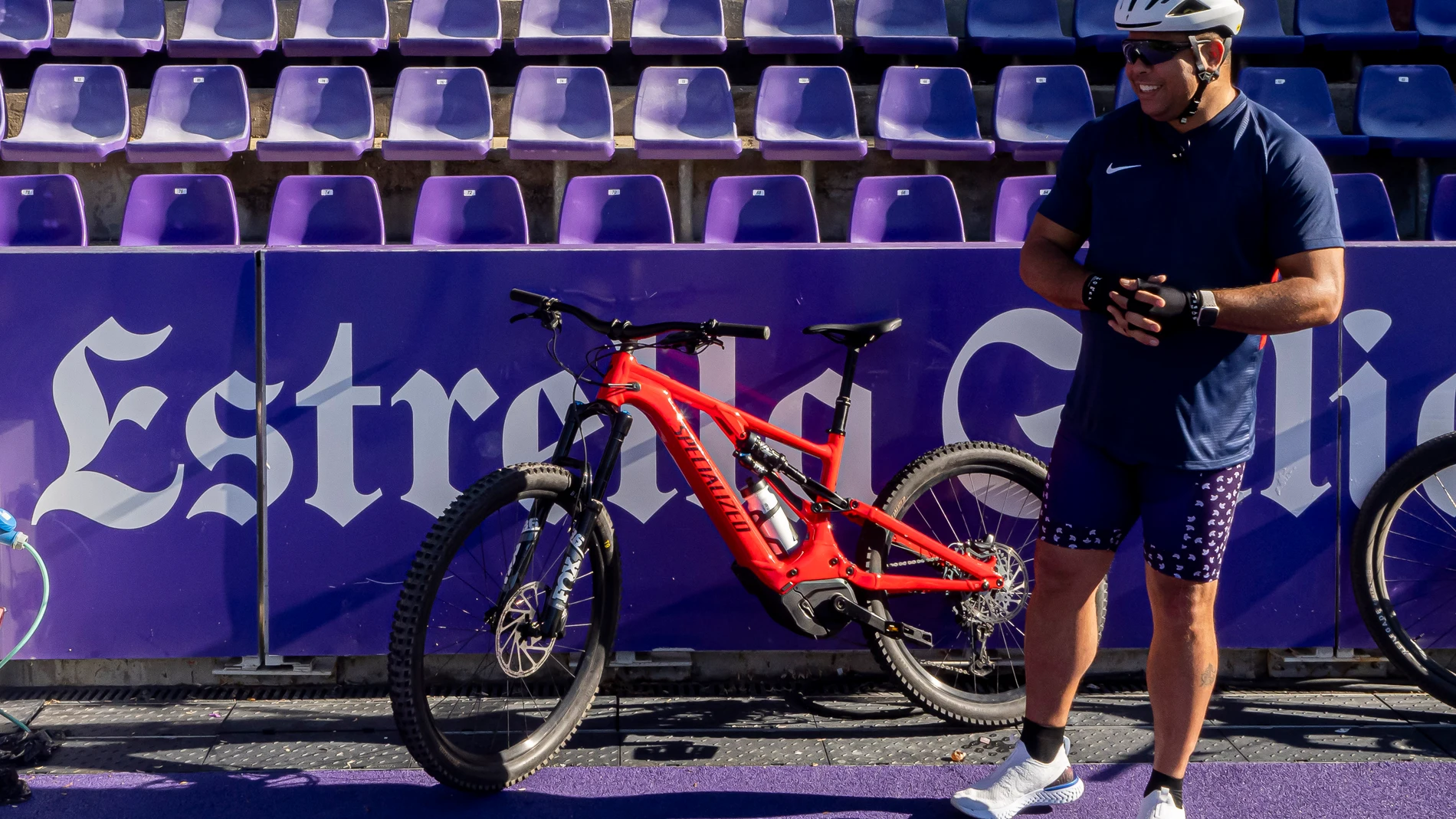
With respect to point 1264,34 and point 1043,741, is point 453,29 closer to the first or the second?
point 1264,34

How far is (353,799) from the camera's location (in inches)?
126

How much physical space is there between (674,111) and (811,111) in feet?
2.47

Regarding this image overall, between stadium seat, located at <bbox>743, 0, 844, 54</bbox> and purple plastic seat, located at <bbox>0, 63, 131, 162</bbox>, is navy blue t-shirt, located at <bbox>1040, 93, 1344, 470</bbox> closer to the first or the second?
stadium seat, located at <bbox>743, 0, 844, 54</bbox>

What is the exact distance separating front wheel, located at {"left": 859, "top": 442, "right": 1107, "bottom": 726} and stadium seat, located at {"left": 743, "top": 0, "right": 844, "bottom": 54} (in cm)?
383

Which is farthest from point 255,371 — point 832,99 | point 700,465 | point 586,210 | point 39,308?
point 832,99

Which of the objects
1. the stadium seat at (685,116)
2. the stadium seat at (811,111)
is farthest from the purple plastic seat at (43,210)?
the stadium seat at (811,111)

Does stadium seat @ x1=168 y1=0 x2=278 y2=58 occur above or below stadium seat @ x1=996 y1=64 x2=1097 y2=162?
above

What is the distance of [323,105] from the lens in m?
6.67

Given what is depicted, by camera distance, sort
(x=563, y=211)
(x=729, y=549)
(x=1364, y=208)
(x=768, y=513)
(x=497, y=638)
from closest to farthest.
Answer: (x=497, y=638) → (x=768, y=513) → (x=729, y=549) → (x=1364, y=208) → (x=563, y=211)

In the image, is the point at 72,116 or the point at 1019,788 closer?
the point at 1019,788

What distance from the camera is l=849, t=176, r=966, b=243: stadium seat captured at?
5.60 m

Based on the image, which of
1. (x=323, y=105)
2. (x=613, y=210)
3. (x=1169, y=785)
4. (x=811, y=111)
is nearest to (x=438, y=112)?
(x=323, y=105)

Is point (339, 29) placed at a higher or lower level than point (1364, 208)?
higher

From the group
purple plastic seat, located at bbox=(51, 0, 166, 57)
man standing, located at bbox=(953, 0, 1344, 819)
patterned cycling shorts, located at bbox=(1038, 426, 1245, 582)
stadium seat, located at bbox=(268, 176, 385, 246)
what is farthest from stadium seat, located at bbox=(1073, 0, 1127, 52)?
purple plastic seat, located at bbox=(51, 0, 166, 57)
